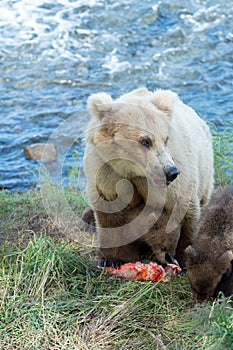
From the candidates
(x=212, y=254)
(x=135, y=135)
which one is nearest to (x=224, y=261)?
(x=212, y=254)

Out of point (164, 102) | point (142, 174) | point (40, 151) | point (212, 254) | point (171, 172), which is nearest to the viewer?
point (212, 254)

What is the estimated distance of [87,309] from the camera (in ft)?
15.4

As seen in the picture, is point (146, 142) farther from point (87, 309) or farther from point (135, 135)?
point (87, 309)

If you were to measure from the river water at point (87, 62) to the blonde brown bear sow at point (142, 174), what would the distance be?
3461 millimetres

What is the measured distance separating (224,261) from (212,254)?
0.14 metres

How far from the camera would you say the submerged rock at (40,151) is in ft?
30.9

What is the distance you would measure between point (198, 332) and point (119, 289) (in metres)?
0.85

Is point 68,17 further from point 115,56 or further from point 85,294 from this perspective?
point 85,294

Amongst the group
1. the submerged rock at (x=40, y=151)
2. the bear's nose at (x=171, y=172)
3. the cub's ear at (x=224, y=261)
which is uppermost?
the bear's nose at (x=171, y=172)

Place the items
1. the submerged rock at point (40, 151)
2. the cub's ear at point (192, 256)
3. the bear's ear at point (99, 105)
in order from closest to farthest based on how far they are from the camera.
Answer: the cub's ear at point (192, 256), the bear's ear at point (99, 105), the submerged rock at point (40, 151)

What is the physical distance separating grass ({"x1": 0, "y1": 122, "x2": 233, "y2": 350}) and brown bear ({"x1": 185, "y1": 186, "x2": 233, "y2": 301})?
6.5 inches

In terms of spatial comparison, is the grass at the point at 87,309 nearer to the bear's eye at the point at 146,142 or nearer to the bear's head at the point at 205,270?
the bear's head at the point at 205,270

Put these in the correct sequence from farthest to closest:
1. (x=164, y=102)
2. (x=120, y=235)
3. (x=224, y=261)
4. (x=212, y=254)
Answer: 1. (x=120, y=235)
2. (x=164, y=102)
3. (x=212, y=254)
4. (x=224, y=261)

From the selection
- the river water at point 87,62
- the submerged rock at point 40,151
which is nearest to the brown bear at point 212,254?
the river water at point 87,62
